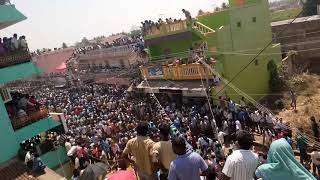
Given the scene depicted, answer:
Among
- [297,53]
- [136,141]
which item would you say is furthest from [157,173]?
[297,53]

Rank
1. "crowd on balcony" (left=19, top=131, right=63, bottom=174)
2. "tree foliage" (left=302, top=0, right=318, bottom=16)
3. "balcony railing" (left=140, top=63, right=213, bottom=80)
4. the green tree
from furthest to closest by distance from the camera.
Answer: "tree foliage" (left=302, top=0, right=318, bottom=16), the green tree, "balcony railing" (left=140, top=63, right=213, bottom=80), "crowd on balcony" (left=19, top=131, right=63, bottom=174)

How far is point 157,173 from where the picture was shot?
5.20m

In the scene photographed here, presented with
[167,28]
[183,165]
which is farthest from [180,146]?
[167,28]

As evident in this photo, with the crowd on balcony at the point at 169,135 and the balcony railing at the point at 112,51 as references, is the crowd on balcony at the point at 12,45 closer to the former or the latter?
the crowd on balcony at the point at 169,135

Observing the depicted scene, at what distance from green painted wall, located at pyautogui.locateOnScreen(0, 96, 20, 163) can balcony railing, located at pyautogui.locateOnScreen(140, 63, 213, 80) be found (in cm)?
929

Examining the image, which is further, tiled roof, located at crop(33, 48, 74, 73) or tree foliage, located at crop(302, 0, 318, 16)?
tiled roof, located at crop(33, 48, 74, 73)

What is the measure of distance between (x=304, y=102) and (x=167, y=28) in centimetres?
845

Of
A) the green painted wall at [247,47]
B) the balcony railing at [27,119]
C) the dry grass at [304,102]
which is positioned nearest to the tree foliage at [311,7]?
the dry grass at [304,102]

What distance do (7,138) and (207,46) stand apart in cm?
1142

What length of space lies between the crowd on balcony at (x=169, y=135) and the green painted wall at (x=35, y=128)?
1.08 metres

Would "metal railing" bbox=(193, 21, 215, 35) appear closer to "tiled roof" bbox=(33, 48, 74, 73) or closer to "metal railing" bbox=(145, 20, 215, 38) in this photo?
"metal railing" bbox=(145, 20, 215, 38)

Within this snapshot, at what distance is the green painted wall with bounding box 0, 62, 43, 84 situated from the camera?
13086mm

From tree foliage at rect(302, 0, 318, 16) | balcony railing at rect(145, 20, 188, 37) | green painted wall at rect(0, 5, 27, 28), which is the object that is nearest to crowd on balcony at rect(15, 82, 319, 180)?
balcony railing at rect(145, 20, 188, 37)

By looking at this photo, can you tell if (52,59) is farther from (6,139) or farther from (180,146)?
(180,146)
